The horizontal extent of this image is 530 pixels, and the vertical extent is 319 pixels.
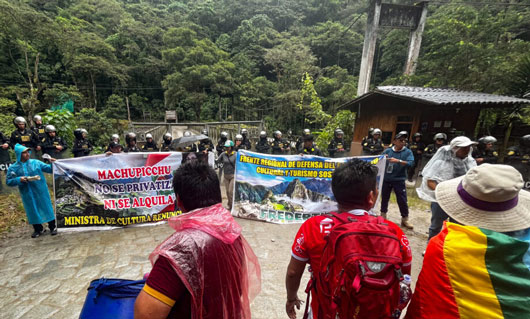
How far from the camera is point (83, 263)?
339cm

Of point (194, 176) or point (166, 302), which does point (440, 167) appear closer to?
point (194, 176)

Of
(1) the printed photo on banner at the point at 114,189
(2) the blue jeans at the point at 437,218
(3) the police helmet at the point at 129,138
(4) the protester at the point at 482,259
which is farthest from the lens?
(3) the police helmet at the point at 129,138

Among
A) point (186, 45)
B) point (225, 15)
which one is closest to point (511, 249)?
point (186, 45)

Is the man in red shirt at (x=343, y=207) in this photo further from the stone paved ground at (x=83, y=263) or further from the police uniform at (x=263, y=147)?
the police uniform at (x=263, y=147)

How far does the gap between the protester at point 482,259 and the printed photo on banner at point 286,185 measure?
3.42 meters

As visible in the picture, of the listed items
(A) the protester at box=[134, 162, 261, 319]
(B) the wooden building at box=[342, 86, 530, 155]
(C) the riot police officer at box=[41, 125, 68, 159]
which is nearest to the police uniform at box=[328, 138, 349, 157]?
(B) the wooden building at box=[342, 86, 530, 155]

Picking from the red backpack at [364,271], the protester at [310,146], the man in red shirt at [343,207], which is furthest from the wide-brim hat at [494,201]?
the protester at [310,146]

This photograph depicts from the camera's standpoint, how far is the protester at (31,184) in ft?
12.1

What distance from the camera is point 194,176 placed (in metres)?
1.26

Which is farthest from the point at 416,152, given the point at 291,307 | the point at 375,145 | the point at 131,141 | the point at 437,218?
the point at 131,141

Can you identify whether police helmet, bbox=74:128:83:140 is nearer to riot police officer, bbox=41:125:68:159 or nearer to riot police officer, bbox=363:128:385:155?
riot police officer, bbox=41:125:68:159

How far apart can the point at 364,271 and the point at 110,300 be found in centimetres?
133

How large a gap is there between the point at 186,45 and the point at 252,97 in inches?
404

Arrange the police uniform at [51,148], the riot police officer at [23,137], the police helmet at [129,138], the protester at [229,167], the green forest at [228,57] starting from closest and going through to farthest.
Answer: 1. the protester at [229,167]
2. the riot police officer at [23,137]
3. the police uniform at [51,148]
4. the police helmet at [129,138]
5. the green forest at [228,57]
